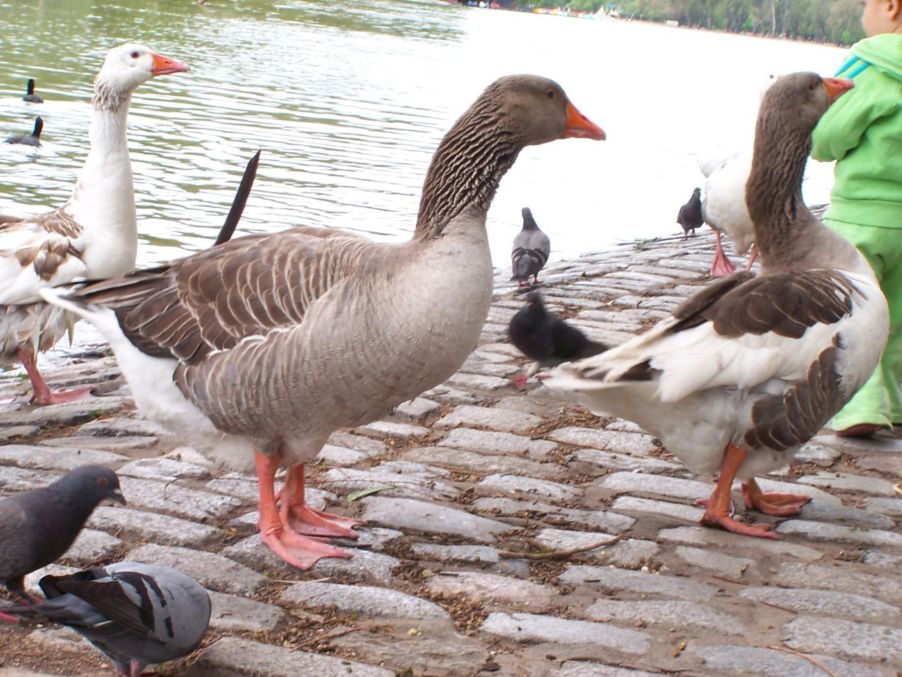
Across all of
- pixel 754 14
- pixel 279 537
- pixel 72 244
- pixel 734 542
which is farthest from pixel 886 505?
pixel 754 14

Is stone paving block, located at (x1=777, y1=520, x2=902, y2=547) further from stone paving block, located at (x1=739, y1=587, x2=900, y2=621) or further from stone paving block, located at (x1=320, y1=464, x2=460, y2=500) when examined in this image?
stone paving block, located at (x1=320, y1=464, x2=460, y2=500)

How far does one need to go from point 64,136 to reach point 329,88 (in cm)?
881

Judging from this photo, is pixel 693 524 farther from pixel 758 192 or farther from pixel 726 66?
pixel 726 66

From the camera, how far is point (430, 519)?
4.23m

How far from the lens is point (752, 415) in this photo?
4.13m

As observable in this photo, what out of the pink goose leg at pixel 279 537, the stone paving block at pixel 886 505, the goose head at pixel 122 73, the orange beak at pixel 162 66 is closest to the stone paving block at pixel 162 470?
the pink goose leg at pixel 279 537

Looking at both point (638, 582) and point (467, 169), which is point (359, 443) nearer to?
point (467, 169)

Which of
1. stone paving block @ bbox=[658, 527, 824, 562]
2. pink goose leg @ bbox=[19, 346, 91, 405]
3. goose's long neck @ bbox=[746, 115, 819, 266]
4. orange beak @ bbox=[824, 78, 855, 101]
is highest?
orange beak @ bbox=[824, 78, 855, 101]

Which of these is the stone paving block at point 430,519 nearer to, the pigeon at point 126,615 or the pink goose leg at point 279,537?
the pink goose leg at point 279,537

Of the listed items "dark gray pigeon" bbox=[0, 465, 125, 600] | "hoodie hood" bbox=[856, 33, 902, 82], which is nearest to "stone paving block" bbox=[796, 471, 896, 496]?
"hoodie hood" bbox=[856, 33, 902, 82]

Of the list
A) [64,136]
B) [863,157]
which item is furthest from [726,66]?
[863,157]

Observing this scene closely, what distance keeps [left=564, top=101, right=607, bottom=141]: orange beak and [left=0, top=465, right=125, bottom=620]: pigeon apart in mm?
2176

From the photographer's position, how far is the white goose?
5906mm

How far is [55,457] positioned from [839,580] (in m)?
3.10
